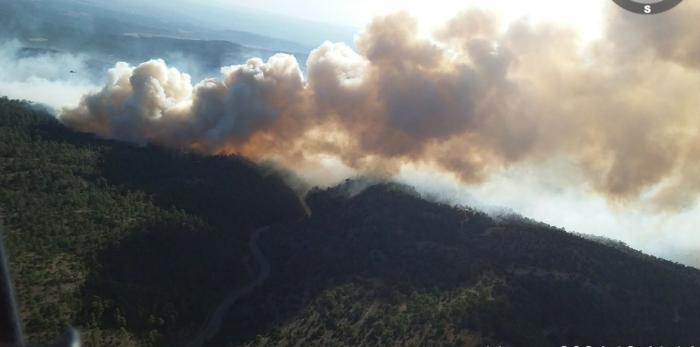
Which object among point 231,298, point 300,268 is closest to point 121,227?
point 231,298

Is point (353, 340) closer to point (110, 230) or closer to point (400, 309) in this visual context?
point (400, 309)

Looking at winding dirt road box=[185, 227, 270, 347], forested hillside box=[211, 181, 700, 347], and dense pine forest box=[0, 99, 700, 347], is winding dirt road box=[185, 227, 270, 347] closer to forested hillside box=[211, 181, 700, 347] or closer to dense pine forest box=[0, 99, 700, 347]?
dense pine forest box=[0, 99, 700, 347]

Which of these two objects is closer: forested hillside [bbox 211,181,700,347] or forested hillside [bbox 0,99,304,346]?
forested hillside [bbox 0,99,304,346]

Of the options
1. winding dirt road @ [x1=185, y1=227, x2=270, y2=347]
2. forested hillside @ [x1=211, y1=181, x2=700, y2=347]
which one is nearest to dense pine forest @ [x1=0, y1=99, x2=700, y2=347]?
forested hillside @ [x1=211, y1=181, x2=700, y2=347]

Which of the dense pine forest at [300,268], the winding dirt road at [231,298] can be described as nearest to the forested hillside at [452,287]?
the dense pine forest at [300,268]

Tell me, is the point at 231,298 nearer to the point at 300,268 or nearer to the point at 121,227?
the point at 300,268

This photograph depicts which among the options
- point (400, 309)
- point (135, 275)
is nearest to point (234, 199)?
point (135, 275)
